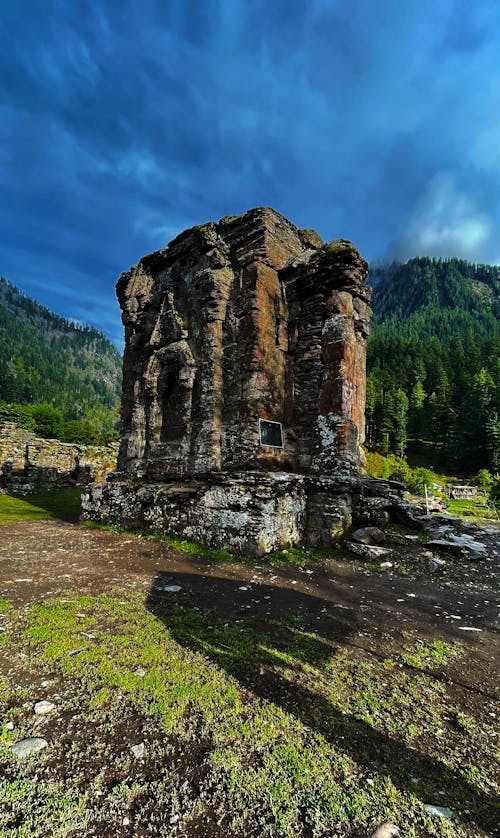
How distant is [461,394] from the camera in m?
84.7

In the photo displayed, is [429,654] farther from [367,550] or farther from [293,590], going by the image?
[367,550]

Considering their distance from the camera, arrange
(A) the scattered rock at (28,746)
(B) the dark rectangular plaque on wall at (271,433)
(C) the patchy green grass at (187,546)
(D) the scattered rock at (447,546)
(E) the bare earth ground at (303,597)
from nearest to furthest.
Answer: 1. (A) the scattered rock at (28,746)
2. (E) the bare earth ground at (303,597)
3. (C) the patchy green grass at (187,546)
4. (D) the scattered rock at (447,546)
5. (B) the dark rectangular plaque on wall at (271,433)

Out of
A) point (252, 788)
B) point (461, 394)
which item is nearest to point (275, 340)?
point (252, 788)

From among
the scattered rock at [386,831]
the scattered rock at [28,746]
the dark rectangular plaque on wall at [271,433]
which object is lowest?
the scattered rock at [386,831]

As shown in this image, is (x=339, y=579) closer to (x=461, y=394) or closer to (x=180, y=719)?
(x=180, y=719)

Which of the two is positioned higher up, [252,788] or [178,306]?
[178,306]

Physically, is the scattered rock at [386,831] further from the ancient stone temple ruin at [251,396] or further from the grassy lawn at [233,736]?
the ancient stone temple ruin at [251,396]

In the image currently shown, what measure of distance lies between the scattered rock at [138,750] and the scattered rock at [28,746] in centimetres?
58

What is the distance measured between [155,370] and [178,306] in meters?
2.68

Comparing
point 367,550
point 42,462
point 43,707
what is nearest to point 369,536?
point 367,550

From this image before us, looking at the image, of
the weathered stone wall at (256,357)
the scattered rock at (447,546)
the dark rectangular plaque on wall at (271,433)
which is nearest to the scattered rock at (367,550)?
the scattered rock at (447,546)

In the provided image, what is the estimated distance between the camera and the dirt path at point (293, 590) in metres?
4.70

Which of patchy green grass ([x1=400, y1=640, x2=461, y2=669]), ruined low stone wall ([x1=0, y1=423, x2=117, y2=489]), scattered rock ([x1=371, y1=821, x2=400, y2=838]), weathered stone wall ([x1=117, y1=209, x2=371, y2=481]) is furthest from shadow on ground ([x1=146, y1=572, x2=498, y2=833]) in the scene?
ruined low stone wall ([x1=0, y1=423, x2=117, y2=489])

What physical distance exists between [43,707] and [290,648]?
7.74 ft
